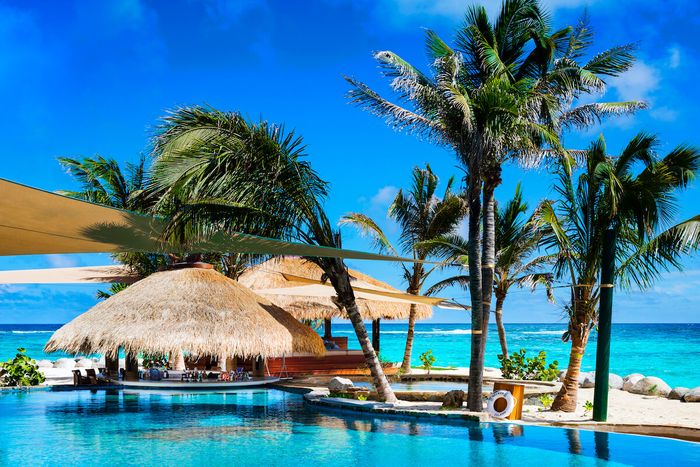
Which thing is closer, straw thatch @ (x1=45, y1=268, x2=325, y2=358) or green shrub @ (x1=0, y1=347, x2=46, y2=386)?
straw thatch @ (x1=45, y1=268, x2=325, y2=358)

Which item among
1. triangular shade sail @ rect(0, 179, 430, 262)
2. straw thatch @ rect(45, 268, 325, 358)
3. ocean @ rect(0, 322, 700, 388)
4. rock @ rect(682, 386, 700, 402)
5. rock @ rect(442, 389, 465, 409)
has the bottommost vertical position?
ocean @ rect(0, 322, 700, 388)

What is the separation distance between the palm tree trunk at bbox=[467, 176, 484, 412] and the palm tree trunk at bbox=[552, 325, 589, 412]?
1.15m

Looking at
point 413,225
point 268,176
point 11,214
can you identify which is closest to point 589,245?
point 268,176

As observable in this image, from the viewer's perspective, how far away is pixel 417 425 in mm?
9648

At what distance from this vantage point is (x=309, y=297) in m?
17.8

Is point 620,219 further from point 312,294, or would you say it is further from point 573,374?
point 312,294

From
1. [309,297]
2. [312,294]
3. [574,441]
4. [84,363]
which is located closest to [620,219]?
[574,441]

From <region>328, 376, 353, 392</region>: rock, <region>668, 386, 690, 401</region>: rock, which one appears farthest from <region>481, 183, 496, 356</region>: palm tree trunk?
<region>668, 386, 690, 401</region>: rock

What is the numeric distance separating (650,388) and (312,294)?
7.06 m

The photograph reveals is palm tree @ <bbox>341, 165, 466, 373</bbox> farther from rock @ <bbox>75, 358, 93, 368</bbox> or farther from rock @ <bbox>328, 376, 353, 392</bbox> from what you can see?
rock @ <bbox>75, 358, 93, 368</bbox>

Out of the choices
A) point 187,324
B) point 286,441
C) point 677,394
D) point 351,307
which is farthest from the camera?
point 677,394

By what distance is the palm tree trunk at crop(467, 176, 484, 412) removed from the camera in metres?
9.67

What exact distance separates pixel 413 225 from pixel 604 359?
906 cm

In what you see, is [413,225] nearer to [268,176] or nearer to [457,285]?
[457,285]
